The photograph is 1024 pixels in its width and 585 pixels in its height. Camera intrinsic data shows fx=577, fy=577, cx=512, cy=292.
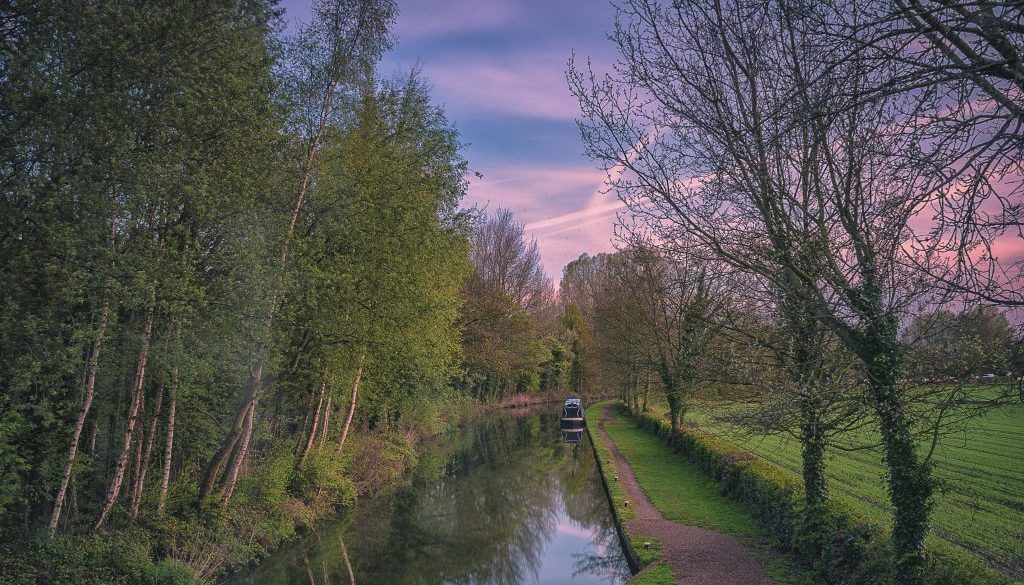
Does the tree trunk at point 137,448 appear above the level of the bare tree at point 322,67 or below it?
below

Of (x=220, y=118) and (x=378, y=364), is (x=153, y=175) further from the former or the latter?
(x=378, y=364)

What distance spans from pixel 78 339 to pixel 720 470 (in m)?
16.4

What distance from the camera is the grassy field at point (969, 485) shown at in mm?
9867

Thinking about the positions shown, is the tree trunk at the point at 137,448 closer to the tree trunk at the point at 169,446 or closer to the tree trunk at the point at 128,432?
the tree trunk at the point at 169,446

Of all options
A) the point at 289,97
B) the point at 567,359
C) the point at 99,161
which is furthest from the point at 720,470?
the point at 567,359

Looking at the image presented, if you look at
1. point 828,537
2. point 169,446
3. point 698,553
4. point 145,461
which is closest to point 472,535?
point 698,553

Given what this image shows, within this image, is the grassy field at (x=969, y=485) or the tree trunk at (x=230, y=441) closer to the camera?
the grassy field at (x=969, y=485)

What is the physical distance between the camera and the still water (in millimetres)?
12758

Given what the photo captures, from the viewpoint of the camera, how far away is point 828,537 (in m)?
9.61

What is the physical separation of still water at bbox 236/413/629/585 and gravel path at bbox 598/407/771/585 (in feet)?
3.32

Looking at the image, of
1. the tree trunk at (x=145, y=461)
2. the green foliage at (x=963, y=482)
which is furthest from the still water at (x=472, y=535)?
the green foliage at (x=963, y=482)

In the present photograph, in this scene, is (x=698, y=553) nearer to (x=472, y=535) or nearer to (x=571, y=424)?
(x=472, y=535)

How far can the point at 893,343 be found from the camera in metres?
6.96

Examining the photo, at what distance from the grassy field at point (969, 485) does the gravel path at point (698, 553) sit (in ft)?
7.08
